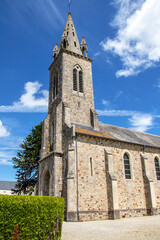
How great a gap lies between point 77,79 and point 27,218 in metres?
19.2

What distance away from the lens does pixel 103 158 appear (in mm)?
17438

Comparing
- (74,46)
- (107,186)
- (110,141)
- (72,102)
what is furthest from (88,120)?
(74,46)

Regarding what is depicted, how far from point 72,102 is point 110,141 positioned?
6.41 metres

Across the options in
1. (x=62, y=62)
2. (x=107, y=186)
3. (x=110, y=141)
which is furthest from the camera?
(x=62, y=62)

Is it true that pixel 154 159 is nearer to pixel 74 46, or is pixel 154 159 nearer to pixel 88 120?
pixel 88 120

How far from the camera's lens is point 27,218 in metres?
5.87

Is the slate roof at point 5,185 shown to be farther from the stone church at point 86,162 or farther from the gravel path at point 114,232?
the gravel path at point 114,232

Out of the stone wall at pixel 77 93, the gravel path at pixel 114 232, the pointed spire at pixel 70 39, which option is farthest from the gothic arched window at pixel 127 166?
the pointed spire at pixel 70 39

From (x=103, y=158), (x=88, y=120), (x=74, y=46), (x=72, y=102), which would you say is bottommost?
(x=103, y=158)

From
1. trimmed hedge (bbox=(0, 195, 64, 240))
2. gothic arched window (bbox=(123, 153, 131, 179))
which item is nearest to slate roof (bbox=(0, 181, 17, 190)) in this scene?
gothic arched window (bbox=(123, 153, 131, 179))

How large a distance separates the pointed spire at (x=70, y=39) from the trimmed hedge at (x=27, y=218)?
22132 millimetres

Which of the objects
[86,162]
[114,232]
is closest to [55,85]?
[86,162]

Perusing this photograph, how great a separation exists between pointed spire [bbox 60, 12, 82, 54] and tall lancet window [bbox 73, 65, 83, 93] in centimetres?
315

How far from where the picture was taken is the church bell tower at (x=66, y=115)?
52.3ft
